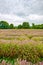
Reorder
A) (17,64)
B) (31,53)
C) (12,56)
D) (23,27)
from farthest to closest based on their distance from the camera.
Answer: (23,27) < (12,56) < (31,53) < (17,64)

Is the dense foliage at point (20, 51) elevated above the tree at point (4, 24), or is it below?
below

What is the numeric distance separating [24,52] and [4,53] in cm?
112

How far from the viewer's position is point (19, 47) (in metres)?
9.43

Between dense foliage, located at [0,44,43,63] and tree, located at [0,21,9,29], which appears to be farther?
tree, located at [0,21,9,29]

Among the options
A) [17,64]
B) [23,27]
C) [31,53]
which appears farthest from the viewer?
[23,27]

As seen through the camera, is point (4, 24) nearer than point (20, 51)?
No

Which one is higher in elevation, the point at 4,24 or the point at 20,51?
the point at 4,24

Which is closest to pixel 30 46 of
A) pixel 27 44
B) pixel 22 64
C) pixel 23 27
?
pixel 27 44

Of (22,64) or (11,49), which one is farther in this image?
(11,49)

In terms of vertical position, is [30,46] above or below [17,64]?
below

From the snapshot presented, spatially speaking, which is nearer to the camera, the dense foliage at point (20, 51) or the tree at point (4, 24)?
the dense foliage at point (20, 51)

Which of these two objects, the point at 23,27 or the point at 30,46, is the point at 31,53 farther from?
the point at 23,27

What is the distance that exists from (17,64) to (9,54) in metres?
8.16

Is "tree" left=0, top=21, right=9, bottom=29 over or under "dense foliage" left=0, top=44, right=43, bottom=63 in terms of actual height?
over
